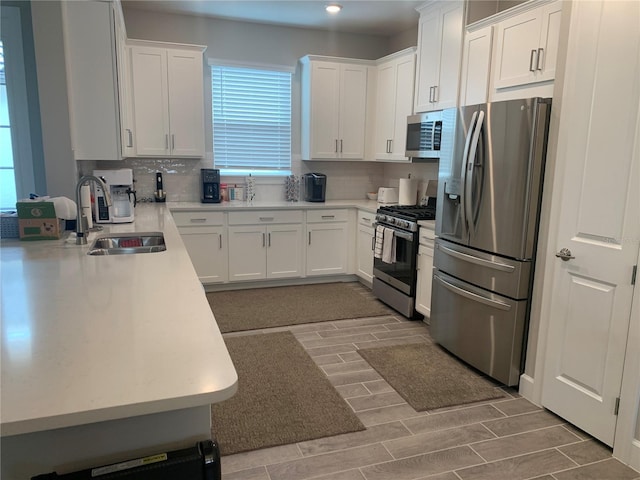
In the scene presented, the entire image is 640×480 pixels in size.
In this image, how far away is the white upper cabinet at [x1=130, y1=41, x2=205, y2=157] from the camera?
4.53 metres

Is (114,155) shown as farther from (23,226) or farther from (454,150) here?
(454,150)

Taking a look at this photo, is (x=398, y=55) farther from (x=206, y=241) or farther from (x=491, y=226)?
(x=206, y=241)

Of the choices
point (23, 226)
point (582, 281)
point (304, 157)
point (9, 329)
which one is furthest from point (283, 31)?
Answer: point (9, 329)

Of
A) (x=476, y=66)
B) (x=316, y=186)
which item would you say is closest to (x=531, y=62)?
(x=476, y=66)

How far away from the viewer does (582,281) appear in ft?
8.02

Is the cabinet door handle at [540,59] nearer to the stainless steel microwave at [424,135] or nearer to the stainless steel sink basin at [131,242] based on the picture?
the stainless steel microwave at [424,135]

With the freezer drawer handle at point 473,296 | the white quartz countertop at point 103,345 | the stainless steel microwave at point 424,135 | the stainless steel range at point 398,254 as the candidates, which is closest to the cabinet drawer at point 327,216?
the stainless steel range at point 398,254

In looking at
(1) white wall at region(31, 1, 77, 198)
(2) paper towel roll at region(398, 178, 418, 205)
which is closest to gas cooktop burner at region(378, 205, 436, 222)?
(2) paper towel roll at region(398, 178, 418, 205)

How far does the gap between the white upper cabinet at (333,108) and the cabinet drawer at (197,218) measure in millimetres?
1315

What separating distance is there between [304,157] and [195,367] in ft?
15.0

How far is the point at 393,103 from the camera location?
4910 millimetres

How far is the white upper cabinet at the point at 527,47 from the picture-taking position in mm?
2787

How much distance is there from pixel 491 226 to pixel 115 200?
2.67 metres

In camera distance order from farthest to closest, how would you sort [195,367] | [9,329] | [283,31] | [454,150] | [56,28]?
1. [283,31]
2. [454,150]
3. [56,28]
4. [9,329]
5. [195,367]
